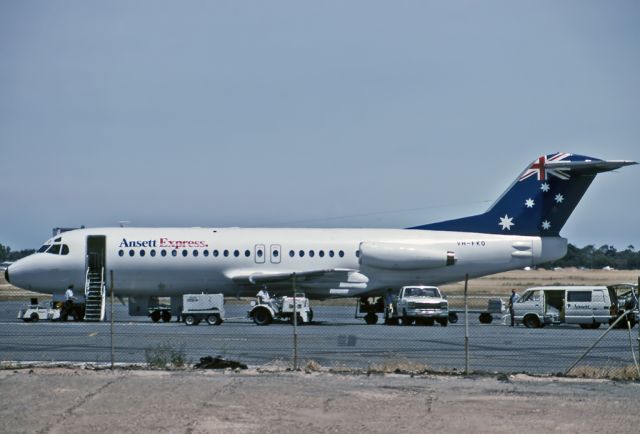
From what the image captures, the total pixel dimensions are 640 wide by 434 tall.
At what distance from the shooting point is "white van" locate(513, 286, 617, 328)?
35562 millimetres

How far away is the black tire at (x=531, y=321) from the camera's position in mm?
36031

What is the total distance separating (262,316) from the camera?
36.0m

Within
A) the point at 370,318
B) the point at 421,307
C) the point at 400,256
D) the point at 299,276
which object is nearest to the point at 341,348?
the point at 421,307

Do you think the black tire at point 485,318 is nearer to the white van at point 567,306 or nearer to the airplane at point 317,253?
the airplane at point 317,253

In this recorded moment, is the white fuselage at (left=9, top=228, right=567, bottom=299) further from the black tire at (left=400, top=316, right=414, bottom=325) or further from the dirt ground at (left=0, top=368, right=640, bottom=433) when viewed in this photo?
the dirt ground at (left=0, top=368, right=640, bottom=433)

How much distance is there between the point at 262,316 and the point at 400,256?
6.82 meters

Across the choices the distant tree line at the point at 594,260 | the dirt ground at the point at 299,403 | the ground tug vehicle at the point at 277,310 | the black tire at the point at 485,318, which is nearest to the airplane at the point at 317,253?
the black tire at the point at 485,318

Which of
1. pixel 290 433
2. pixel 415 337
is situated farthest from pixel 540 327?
pixel 290 433

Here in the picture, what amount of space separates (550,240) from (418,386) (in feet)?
86.5

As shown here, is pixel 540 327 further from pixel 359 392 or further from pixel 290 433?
pixel 290 433

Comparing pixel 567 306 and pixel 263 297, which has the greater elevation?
pixel 263 297

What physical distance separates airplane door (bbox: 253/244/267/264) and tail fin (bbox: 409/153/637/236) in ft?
28.6

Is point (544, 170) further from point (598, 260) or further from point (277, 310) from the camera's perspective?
point (598, 260)

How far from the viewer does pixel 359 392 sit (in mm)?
15539
